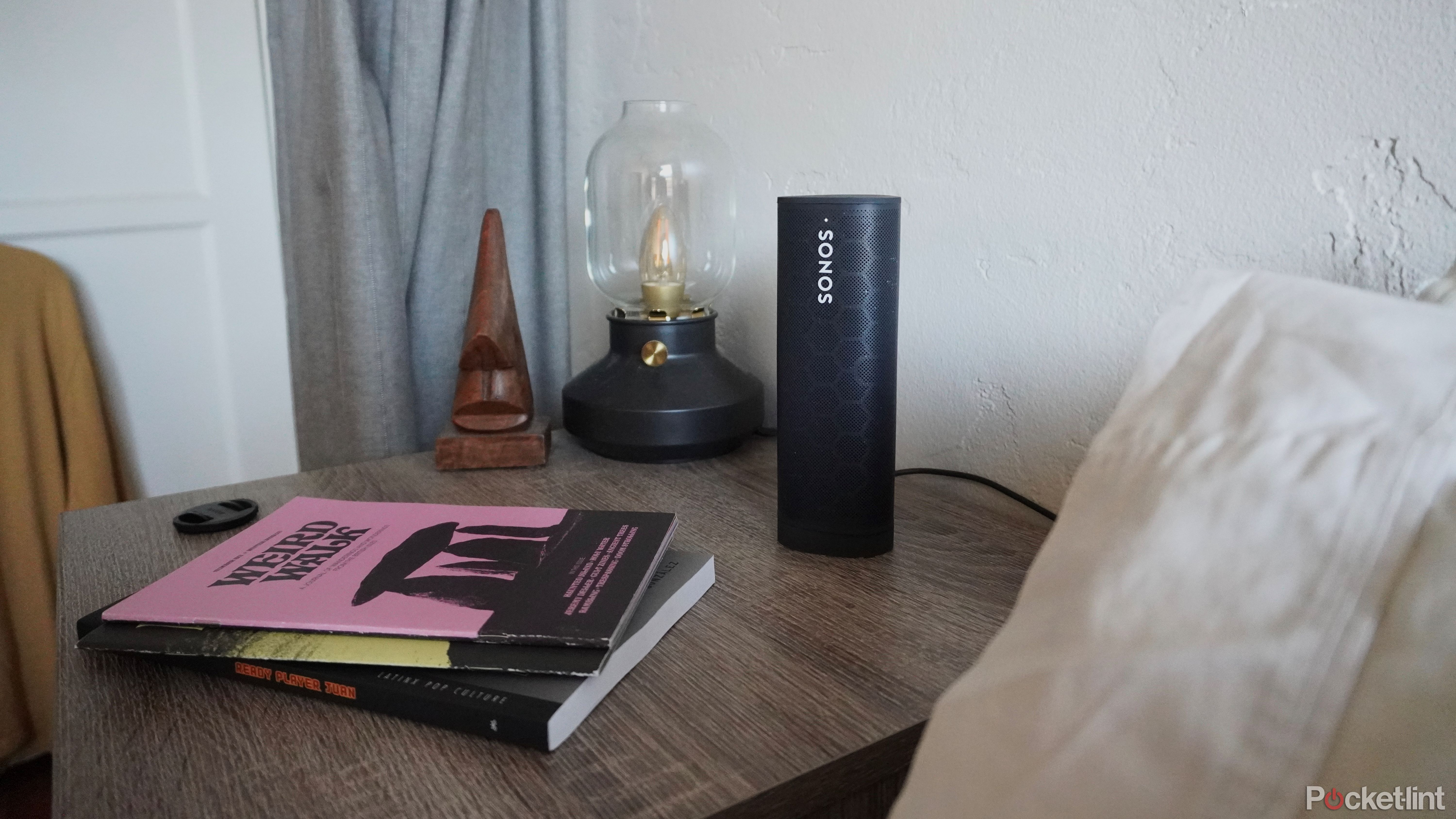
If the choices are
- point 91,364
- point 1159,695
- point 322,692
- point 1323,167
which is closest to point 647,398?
point 322,692

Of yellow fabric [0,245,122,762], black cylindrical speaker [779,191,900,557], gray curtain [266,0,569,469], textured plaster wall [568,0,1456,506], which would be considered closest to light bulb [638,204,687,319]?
textured plaster wall [568,0,1456,506]

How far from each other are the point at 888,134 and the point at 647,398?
0.33 metres

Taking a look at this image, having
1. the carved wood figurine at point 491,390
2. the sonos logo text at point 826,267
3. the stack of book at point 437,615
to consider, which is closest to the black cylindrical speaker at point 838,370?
the sonos logo text at point 826,267

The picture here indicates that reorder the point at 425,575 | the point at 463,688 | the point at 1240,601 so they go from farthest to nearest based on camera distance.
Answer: the point at 425,575 → the point at 463,688 → the point at 1240,601

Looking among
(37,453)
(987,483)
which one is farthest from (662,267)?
(37,453)

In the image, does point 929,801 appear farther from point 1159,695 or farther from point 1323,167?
point 1323,167

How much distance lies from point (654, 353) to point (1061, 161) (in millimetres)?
402

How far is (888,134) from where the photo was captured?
0.88 metres

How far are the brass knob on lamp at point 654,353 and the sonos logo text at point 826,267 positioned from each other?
0.28m

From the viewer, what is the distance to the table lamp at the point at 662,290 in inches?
36.5

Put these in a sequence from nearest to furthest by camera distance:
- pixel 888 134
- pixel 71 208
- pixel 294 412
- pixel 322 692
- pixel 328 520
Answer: pixel 322 692 < pixel 328 520 < pixel 888 134 < pixel 71 208 < pixel 294 412

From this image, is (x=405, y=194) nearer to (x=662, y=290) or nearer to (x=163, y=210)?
(x=163, y=210)

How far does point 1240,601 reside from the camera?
303 millimetres

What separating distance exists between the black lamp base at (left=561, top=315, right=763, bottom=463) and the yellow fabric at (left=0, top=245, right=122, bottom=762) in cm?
71
